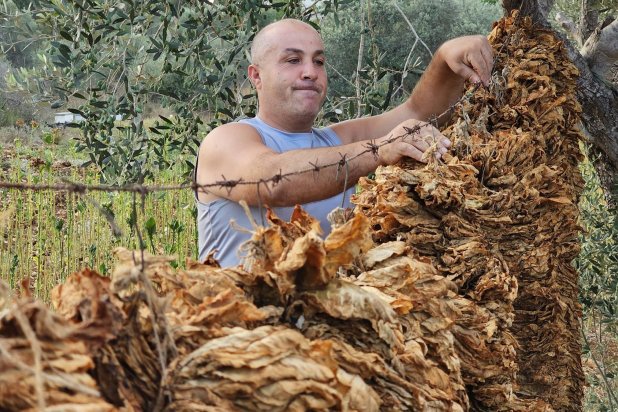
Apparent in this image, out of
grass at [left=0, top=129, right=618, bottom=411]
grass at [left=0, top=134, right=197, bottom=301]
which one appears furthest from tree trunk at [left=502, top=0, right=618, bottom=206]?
grass at [left=0, top=134, right=197, bottom=301]

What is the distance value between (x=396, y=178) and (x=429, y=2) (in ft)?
43.1

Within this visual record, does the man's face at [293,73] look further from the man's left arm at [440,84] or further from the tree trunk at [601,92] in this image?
the tree trunk at [601,92]

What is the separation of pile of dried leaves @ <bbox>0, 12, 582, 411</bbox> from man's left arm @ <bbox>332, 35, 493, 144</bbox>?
0.29 meters

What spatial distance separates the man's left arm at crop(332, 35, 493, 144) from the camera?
334 cm

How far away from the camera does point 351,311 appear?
54.8 inches

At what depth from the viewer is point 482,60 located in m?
3.32

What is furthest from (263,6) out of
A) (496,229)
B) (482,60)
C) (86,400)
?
(86,400)

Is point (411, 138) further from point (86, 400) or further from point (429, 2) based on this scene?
point (429, 2)

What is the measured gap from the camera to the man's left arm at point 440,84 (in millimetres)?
3344

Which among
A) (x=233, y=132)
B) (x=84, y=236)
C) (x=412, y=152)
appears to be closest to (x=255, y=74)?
(x=233, y=132)

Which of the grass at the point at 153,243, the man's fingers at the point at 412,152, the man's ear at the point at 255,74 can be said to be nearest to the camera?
the man's fingers at the point at 412,152

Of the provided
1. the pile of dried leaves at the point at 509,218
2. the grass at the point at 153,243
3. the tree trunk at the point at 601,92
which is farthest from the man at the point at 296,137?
the grass at the point at 153,243

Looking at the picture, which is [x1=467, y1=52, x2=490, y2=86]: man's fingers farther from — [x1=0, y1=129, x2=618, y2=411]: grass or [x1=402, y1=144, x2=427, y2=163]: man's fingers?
[x1=0, y1=129, x2=618, y2=411]: grass

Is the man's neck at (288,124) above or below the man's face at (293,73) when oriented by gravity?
below
